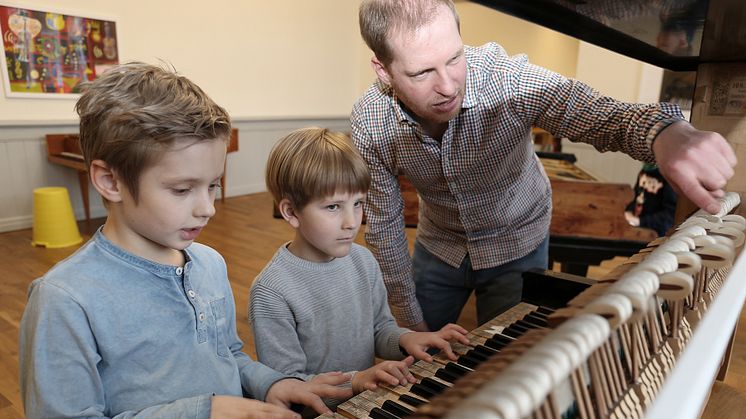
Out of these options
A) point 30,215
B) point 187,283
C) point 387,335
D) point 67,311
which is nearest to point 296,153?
point 187,283

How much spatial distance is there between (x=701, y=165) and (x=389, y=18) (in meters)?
0.96

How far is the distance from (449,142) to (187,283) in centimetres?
104

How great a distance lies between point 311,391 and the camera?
1208 mm

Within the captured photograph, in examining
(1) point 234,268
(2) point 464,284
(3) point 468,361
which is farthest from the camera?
(1) point 234,268

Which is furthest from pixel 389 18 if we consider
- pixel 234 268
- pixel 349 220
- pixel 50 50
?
pixel 50 50

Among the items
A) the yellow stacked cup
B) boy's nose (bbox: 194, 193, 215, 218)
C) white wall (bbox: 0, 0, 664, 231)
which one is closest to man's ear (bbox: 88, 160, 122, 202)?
boy's nose (bbox: 194, 193, 215, 218)

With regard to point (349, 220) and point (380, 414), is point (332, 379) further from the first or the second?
point (349, 220)

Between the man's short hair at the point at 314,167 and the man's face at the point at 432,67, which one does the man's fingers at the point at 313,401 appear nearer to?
the man's short hair at the point at 314,167

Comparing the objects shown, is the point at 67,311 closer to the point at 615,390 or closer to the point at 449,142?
the point at 615,390

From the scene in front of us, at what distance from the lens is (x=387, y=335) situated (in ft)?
5.38

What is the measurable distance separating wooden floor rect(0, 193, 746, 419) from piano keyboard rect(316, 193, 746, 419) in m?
1.76

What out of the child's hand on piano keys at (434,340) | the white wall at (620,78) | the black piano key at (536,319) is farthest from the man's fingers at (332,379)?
A: the white wall at (620,78)

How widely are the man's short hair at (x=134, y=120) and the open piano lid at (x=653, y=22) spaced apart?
71 cm

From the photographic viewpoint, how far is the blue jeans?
209 cm
